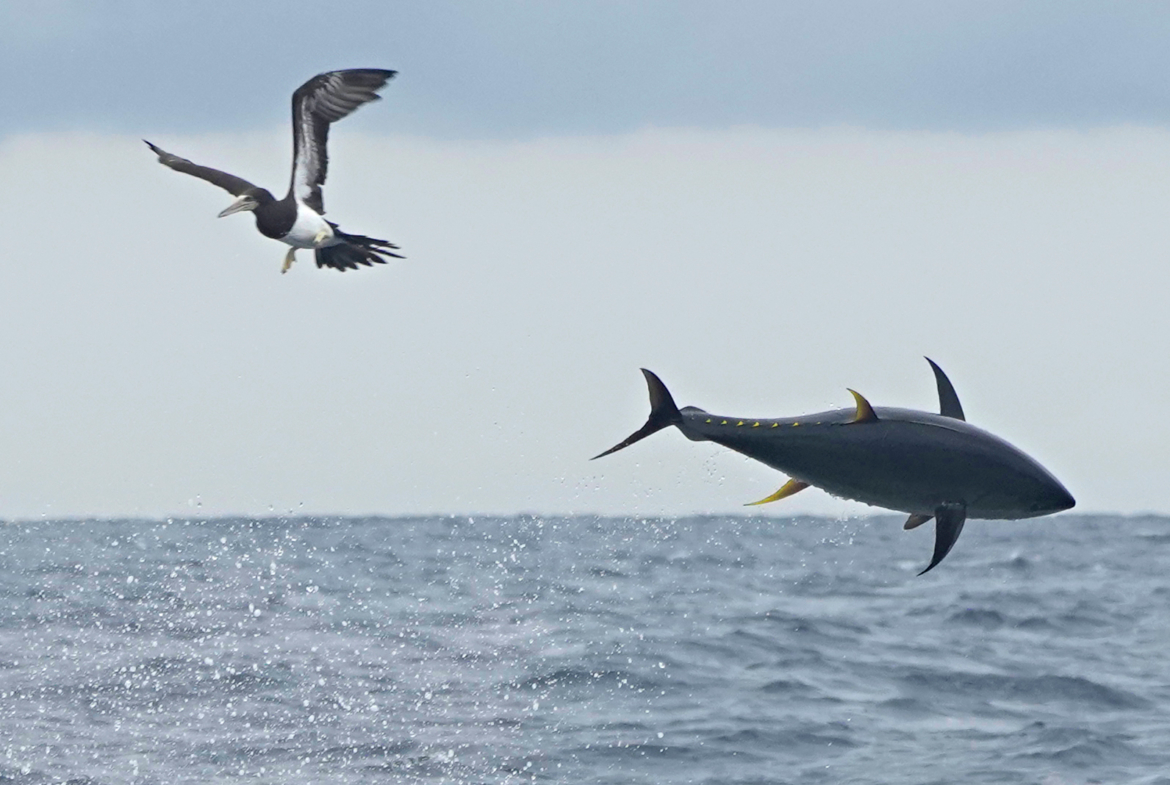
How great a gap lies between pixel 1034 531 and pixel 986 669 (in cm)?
5426

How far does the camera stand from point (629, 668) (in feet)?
76.5

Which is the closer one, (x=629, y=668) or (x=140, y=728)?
(x=140, y=728)

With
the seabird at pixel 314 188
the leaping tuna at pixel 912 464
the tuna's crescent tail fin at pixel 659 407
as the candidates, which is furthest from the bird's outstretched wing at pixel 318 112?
the leaping tuna at pixel 912 464

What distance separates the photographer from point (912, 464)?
6.35 m

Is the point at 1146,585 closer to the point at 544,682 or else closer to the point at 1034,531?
the point at 544,682

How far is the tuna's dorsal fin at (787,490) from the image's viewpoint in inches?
237

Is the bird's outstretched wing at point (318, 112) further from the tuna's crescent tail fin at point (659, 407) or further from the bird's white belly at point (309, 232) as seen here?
the tuna's crescent tail fin at point (659, 407)

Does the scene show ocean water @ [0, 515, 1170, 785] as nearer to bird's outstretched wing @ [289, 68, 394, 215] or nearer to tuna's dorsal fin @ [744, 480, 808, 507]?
bird's outstretched wing @ [289, 68, 394, 215]

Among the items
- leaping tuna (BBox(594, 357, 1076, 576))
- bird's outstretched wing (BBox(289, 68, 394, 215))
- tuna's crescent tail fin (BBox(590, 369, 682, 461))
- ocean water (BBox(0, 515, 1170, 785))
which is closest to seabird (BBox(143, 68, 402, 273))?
bird's outstretched wing (BBox(289, 68, 394, 215))

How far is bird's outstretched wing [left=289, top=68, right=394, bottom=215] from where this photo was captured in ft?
38.3

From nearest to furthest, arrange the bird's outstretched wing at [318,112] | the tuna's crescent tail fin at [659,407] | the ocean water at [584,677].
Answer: the tuna's crescent tail fin at [659,407] → the bird's outstretched wing at [318,112] → the ocean water at [584,677]

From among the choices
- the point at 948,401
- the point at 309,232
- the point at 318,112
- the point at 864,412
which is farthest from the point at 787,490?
the point at 318,112

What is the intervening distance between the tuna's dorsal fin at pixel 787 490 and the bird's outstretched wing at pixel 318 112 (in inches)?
247

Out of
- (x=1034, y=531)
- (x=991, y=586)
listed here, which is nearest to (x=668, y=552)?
(x=991, y=586)
